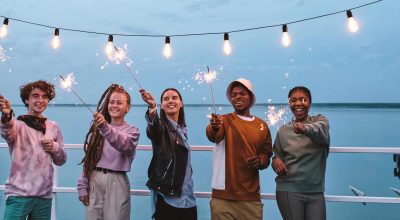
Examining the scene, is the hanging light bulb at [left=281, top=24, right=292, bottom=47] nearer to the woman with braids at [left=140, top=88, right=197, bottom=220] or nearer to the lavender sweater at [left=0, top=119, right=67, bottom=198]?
the woman with braids at [left=140, top=88, right=197, bottom=220]

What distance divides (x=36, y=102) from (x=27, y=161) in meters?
0.45

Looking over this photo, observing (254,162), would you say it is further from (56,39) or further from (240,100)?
(56,39)

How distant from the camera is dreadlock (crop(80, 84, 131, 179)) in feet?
7.80


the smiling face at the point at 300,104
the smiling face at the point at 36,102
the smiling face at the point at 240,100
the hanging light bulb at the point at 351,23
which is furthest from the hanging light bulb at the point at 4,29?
the hanging light bulb at the point at 351,23

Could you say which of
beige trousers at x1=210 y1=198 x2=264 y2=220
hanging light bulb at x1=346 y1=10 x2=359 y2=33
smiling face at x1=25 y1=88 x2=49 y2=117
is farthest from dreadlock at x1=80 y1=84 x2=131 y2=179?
hanging light bulb at x1=346 y1=10 x2=359 y2=33

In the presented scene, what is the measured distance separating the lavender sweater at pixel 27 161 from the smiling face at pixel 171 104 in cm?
83

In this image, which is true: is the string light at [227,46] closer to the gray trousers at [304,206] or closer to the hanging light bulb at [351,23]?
the hanging light bulb at [351,23]

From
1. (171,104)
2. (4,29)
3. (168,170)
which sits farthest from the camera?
(4,29)

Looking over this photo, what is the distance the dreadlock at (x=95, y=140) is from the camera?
7.80 feet

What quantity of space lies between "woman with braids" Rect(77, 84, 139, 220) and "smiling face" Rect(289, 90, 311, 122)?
1193mm

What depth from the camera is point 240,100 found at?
2.52 meters

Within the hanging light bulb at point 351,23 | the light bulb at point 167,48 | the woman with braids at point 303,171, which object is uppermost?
the hanging light bulb at point 351,23

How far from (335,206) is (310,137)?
1054 cm

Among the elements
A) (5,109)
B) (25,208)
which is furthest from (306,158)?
(5,109)
